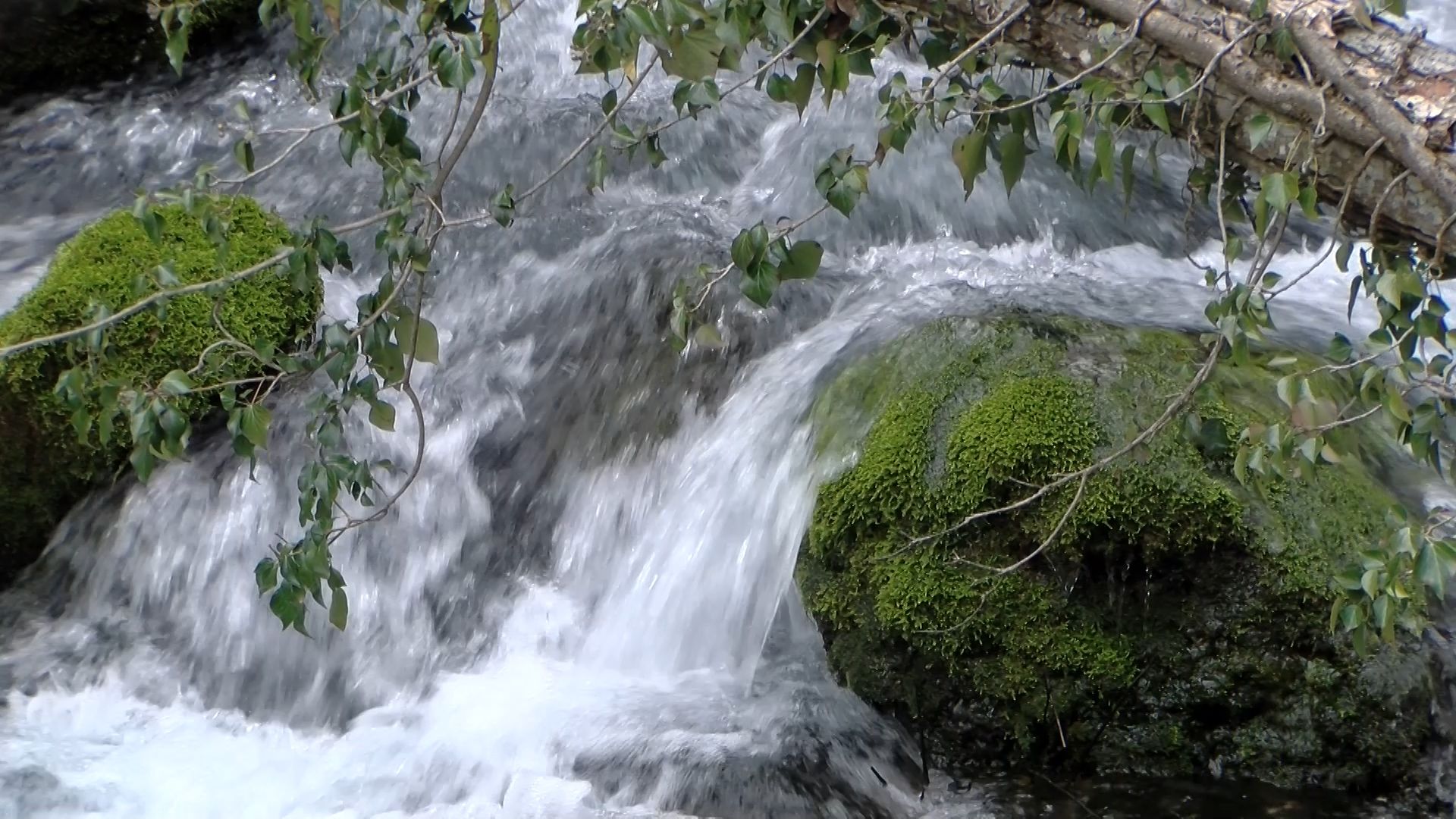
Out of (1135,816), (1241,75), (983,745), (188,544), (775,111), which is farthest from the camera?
(775,111)

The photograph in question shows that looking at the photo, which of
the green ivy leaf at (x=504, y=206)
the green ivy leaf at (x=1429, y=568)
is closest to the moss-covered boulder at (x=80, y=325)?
the green ivy leaf at (x=504, y=206)

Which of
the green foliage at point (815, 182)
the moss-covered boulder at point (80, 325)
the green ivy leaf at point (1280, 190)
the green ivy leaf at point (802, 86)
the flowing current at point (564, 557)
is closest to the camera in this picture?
the green ivy leaf at point (1280, 190)

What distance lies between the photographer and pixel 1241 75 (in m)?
2.07

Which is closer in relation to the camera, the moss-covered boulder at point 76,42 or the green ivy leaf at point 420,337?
the green ivy leaf at point 420,337

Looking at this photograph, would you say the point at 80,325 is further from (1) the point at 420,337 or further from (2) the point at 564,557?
(1) the point at 420,337

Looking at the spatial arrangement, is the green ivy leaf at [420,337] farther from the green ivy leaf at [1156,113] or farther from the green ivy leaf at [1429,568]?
the green ivy leaf at [1429,568]

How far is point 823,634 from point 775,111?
4.16m

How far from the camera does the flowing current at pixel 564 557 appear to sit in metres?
3.85

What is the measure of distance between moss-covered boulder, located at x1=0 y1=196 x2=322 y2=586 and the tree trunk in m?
3.60

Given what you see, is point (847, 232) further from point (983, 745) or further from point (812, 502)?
point (983, 745)

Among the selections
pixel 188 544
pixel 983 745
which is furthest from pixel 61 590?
pixel 983 745

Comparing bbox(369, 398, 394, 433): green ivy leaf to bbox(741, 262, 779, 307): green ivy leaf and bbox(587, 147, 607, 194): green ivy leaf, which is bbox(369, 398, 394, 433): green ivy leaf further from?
bbox(741, 262, 779, 307): green ivy leaf

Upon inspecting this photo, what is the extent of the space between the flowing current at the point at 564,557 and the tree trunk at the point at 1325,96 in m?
2.04

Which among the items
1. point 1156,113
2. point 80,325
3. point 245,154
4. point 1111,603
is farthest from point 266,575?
point 80,325
